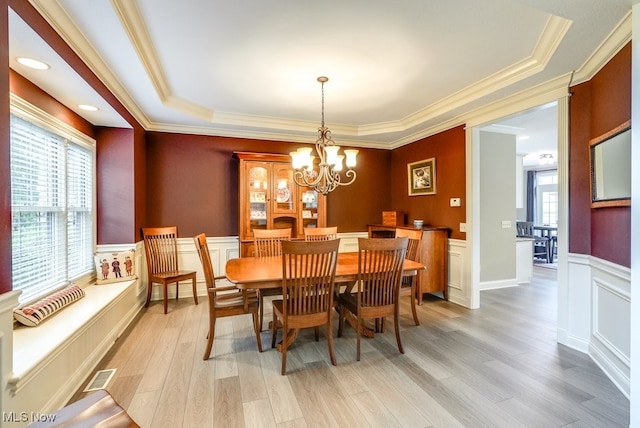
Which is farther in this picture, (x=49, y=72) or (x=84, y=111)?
(x=84, y=111)

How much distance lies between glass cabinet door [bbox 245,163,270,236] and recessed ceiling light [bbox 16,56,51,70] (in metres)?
2.31

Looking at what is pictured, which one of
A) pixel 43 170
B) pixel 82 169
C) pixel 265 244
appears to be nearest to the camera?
pixel 43 170

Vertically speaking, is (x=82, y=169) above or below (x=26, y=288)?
above

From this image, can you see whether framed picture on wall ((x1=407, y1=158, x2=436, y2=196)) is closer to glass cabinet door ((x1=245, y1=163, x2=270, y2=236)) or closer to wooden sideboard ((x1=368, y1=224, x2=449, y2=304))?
wooden sideboard ((x1=368, y1=224, x2=449, y2=304))

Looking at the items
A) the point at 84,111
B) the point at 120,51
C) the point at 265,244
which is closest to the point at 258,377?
the point at 265,244

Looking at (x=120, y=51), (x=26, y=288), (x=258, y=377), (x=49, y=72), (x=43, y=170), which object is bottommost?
(x=258, y=377)

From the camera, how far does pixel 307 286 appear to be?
224 centimetres

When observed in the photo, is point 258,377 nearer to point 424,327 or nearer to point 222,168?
point 424,327

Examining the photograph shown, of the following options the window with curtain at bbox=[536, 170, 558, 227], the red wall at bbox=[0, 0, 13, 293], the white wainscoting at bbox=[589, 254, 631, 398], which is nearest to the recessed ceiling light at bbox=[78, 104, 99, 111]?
the red wall at bbox=[0, 0, 13, 293]

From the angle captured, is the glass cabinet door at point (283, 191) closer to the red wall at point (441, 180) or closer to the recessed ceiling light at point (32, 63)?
the red wall at point (441, 180)

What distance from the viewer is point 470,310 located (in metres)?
3.61

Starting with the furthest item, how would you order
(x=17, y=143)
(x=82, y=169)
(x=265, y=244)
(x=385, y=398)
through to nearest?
(x=265, y=244) < (x=82, y=169) < (x=17, y=143) < (x=385, y=398)

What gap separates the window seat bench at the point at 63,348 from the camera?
1.58m

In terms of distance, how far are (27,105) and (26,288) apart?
54.5 inches
